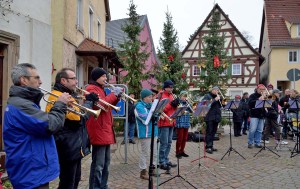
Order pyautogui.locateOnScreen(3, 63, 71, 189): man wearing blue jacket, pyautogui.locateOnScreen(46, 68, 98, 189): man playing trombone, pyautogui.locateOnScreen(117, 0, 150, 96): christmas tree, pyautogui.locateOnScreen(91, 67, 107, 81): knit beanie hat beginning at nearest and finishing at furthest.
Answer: pyautogui.locateOnScreen(3, 63, 71, 189): man wearing blue jacket < pyautogui.locateOnScreen(46, 68, 98, 189): man playing trombone < pyautogui.locateOnScreen(91, 67, 107, 81): knit beanie hat < pyautogui.locateOnScreen(117, 0, 150, 96): christmas tree

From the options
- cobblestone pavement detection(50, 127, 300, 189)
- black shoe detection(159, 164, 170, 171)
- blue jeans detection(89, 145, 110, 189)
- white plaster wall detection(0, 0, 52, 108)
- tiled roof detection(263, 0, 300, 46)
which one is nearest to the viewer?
blue jeans detection(89, 145, 110, 189)

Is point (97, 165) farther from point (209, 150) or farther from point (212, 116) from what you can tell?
point (209, 150)

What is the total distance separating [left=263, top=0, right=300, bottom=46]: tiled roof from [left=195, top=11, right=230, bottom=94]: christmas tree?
18866mm

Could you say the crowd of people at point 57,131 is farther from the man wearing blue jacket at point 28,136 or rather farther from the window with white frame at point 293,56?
the window with white frame at point 293,56

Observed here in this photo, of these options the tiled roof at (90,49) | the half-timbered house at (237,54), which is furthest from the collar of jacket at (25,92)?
the half-timbered house at (237,54)

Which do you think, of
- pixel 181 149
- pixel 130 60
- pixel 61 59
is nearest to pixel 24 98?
pixel 181 149

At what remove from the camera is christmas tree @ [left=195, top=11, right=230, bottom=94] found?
50.4 feet

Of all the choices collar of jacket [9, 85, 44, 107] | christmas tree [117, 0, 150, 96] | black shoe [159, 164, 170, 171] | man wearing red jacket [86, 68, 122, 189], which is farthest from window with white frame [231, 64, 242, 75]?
collar of jacket [9, 85, 44, 107]

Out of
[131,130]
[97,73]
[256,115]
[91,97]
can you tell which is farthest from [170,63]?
[91,97]

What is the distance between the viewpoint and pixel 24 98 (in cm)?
320

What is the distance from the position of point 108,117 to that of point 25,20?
3798 millimetres

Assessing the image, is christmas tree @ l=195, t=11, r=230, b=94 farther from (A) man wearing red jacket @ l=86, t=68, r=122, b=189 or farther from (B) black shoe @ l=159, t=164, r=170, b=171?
(A) man wearing red jacket @ l=86, t=68, r=122, b=189

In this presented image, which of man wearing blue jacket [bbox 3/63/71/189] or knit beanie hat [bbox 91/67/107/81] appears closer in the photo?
man wearing blue jacket [bbox 3/63/71/189]

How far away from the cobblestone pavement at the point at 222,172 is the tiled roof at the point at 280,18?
1025 inches
